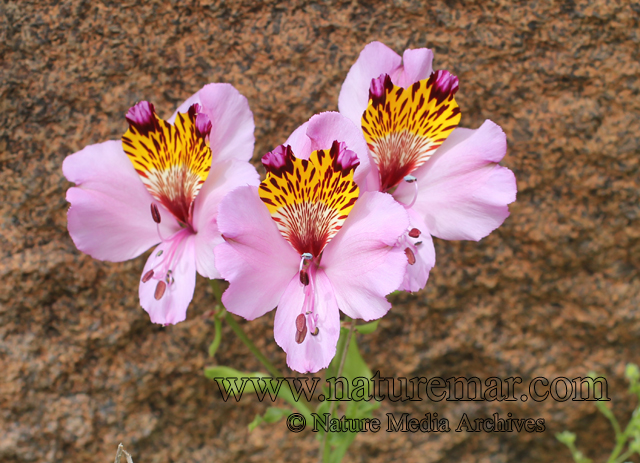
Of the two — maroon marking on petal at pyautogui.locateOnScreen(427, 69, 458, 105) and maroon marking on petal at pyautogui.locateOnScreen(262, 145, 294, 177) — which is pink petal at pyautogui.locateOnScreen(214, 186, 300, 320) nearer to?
maroon marking on petal at pyautogui.locateOnScreen(262, 145, 294, 177)

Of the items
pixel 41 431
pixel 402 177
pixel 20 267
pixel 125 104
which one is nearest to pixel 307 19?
pixel 125 104

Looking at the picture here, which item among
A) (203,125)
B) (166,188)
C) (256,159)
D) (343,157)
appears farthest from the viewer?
(256,159)

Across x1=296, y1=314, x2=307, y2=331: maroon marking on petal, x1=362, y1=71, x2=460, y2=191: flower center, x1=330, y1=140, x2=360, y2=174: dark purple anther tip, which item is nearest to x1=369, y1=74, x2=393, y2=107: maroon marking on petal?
x1=362, y1=71, x2=460, y2=191: flower center

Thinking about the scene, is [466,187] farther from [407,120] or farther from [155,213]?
[155,213]

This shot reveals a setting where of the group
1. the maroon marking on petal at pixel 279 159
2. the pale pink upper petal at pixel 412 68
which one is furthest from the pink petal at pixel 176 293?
the pale pink upper petal at pixel 412 68

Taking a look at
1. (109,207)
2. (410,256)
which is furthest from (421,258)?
(109,207)

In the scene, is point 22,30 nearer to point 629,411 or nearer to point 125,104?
point 125,104

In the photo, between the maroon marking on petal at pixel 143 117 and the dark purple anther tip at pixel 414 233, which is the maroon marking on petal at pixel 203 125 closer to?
the maroon marking on petal at pixel 143 117
